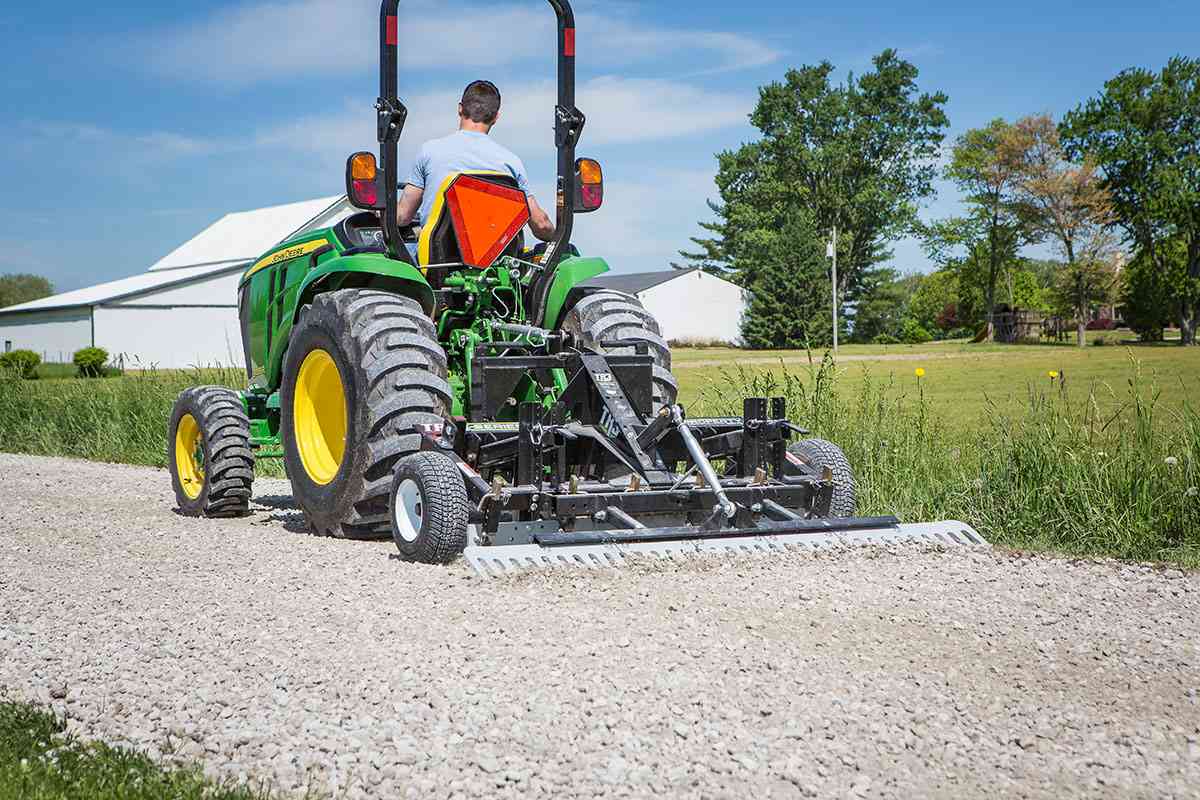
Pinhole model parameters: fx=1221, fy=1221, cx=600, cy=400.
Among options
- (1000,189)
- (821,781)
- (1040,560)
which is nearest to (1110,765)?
(821,781)

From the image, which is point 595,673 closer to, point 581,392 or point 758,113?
point 581,392

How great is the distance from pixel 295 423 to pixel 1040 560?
400 cm

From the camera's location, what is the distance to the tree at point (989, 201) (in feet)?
205

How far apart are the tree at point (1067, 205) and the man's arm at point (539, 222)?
52534 mm

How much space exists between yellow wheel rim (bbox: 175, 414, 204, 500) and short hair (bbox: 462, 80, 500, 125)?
3047 mm

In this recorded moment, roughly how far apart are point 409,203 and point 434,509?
220cm

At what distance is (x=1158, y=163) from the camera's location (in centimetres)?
5369

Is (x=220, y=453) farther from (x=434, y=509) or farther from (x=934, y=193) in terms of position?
(x=934, y=193)

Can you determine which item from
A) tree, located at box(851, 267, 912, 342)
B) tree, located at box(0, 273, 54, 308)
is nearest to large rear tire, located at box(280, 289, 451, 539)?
tree, located at box(851, 267, 912, 342)

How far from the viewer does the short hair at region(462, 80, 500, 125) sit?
6.75 metres

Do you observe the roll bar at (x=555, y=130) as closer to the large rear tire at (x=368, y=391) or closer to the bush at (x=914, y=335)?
the large rear tire at (x=368, y=391)

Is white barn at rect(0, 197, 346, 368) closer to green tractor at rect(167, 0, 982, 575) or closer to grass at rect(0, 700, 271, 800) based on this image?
green tractor at rect(167, 0, 982, 575)

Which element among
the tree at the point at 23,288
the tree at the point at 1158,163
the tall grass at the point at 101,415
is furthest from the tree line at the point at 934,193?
the tree at the point at 23,288

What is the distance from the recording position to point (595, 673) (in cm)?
374
